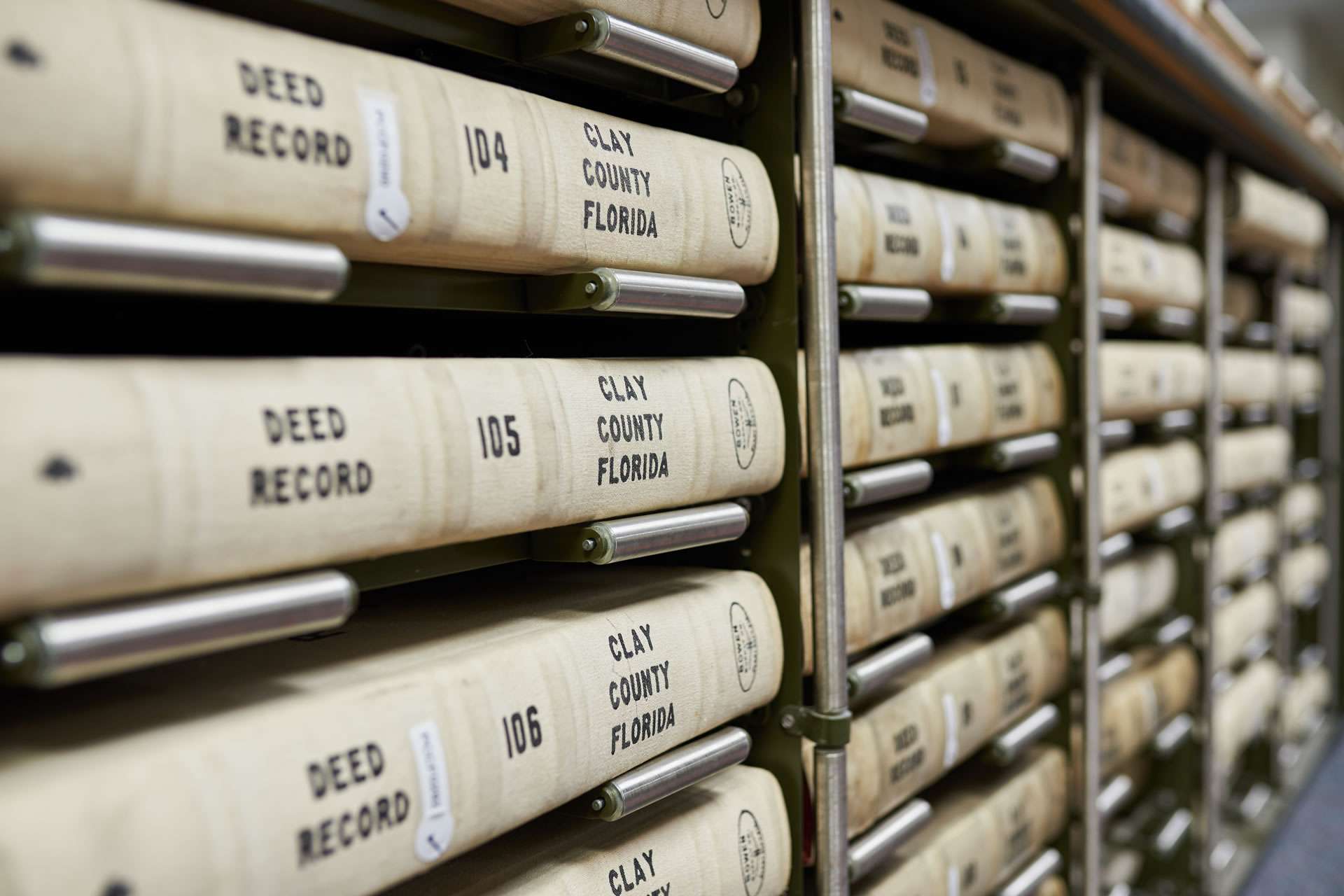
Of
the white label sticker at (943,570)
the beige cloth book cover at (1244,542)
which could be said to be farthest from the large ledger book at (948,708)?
the beige cloth book cover at (1244,542)

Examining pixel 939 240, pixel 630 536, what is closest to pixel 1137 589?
pixel 939 240

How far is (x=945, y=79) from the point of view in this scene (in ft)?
5.45

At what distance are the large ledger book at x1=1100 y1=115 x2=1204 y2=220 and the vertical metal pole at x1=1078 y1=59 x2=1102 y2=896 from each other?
0.63ft

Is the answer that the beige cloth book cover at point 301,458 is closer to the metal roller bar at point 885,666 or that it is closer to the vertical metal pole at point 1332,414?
the metal roller bar at point 885,666

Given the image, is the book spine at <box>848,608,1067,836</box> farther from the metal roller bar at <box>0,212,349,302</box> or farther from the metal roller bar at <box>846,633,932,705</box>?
the metal roller bar at <box>0,212,349,302</box>

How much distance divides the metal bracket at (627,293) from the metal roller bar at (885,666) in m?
0.51

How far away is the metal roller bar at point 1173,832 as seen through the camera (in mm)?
2814

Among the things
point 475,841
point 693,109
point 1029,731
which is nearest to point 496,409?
point 475,841

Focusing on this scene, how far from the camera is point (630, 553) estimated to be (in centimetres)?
110

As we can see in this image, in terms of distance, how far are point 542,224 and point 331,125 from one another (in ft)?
0.76

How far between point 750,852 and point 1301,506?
3.77 meters

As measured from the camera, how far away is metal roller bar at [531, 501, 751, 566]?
1.06 metres

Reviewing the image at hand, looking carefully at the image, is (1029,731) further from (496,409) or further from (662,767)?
(496,409)

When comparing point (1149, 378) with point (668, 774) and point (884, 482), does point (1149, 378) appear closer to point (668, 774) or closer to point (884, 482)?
point (884, 482)
